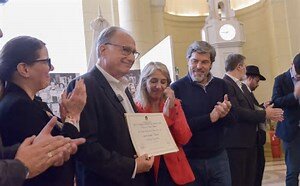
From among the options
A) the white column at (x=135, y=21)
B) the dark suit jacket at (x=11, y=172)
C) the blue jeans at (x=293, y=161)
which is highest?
the white column at (x=135, y=21)

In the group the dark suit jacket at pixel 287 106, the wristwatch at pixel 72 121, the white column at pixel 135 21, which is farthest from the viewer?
the white column at pixel 135 21

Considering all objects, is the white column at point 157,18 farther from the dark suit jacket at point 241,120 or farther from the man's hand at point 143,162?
the man's hand at point 143,162

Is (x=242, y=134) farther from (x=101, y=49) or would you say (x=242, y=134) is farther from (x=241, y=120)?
(x=101, y=49)

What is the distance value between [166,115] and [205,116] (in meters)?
0.39

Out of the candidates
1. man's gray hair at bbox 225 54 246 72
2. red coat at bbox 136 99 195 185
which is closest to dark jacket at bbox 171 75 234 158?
red coat at bbox 136 99 195 185

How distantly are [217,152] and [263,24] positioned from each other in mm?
8836

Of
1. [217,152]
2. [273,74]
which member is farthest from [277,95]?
[273,74]

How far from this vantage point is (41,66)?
1925 millimetres

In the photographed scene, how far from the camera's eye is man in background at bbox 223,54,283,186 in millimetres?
3295

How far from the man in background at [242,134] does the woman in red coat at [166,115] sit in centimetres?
81

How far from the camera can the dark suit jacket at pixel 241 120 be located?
334 cm

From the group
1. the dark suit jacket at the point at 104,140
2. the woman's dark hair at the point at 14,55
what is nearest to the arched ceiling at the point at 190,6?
the dark suit jacket at the point at 104,140

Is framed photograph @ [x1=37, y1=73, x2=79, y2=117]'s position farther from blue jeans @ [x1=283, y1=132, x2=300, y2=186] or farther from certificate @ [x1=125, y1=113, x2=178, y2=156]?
certificate @ [x1=125, y1=113, x2=178, y2=156]

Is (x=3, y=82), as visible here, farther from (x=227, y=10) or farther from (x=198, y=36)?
(x=198, y=36)
